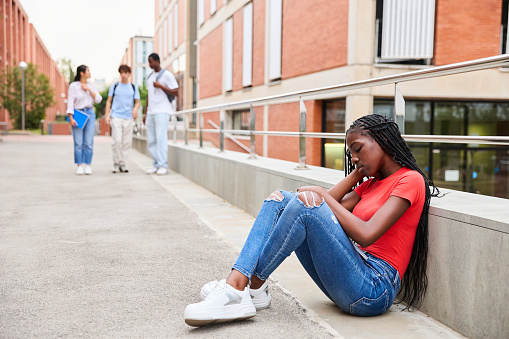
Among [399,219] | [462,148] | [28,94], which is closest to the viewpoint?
[399,219]

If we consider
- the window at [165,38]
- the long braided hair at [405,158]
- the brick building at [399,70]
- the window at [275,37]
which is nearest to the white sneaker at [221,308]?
the long braided hair at [405,158]

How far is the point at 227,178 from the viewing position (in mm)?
7770

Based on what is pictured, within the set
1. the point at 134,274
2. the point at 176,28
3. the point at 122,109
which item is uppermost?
the point at 176,28

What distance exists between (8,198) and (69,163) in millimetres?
6302

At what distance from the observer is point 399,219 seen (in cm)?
294

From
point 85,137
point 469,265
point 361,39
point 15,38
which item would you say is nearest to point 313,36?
point 361,39

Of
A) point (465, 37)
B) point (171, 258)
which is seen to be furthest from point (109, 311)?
point (465, 37)

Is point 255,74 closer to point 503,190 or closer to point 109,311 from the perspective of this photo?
point 503,190

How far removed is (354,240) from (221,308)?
2.51 feet

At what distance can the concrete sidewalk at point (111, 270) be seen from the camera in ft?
9.57

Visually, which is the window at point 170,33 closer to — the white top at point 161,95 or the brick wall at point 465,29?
Answer: the brick wall at point 465,29

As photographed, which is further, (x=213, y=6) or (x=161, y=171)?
(x=213, y=6)

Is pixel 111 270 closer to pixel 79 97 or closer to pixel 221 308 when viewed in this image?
pixel 221 308

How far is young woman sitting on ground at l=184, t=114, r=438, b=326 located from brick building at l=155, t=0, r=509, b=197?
1013 cm
